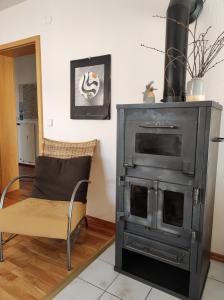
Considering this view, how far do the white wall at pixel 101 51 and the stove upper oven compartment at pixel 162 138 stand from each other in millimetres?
586

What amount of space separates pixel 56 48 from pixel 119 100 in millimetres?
1024

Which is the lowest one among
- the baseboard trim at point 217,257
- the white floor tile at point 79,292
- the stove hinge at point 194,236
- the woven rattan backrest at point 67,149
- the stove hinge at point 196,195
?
the white floor tile at point 79,292

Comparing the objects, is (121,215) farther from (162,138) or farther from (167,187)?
(162,138)

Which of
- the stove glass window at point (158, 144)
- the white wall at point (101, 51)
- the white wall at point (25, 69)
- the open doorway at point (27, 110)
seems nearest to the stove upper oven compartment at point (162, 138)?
the stove glass window at point (158, 144)

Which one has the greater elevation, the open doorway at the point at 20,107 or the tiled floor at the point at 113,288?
the open doorway at the point at 20,107

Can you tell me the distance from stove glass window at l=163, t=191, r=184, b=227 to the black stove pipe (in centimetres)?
65

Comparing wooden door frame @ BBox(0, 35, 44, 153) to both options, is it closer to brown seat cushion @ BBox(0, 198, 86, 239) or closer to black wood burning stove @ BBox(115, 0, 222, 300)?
brown seat cushion @ BBox(0, 198, 86, 239)

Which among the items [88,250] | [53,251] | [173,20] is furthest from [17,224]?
[173,20]

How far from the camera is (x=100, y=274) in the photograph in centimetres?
168

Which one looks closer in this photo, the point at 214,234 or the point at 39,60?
the point at 214,234

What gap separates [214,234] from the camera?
186 centimetres

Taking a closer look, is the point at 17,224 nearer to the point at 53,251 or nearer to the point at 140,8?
the point at 53,251

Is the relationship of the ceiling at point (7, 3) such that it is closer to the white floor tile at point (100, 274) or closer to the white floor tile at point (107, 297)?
the white floor tile at point (100, 274)

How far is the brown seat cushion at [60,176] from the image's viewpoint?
6.89 feet
